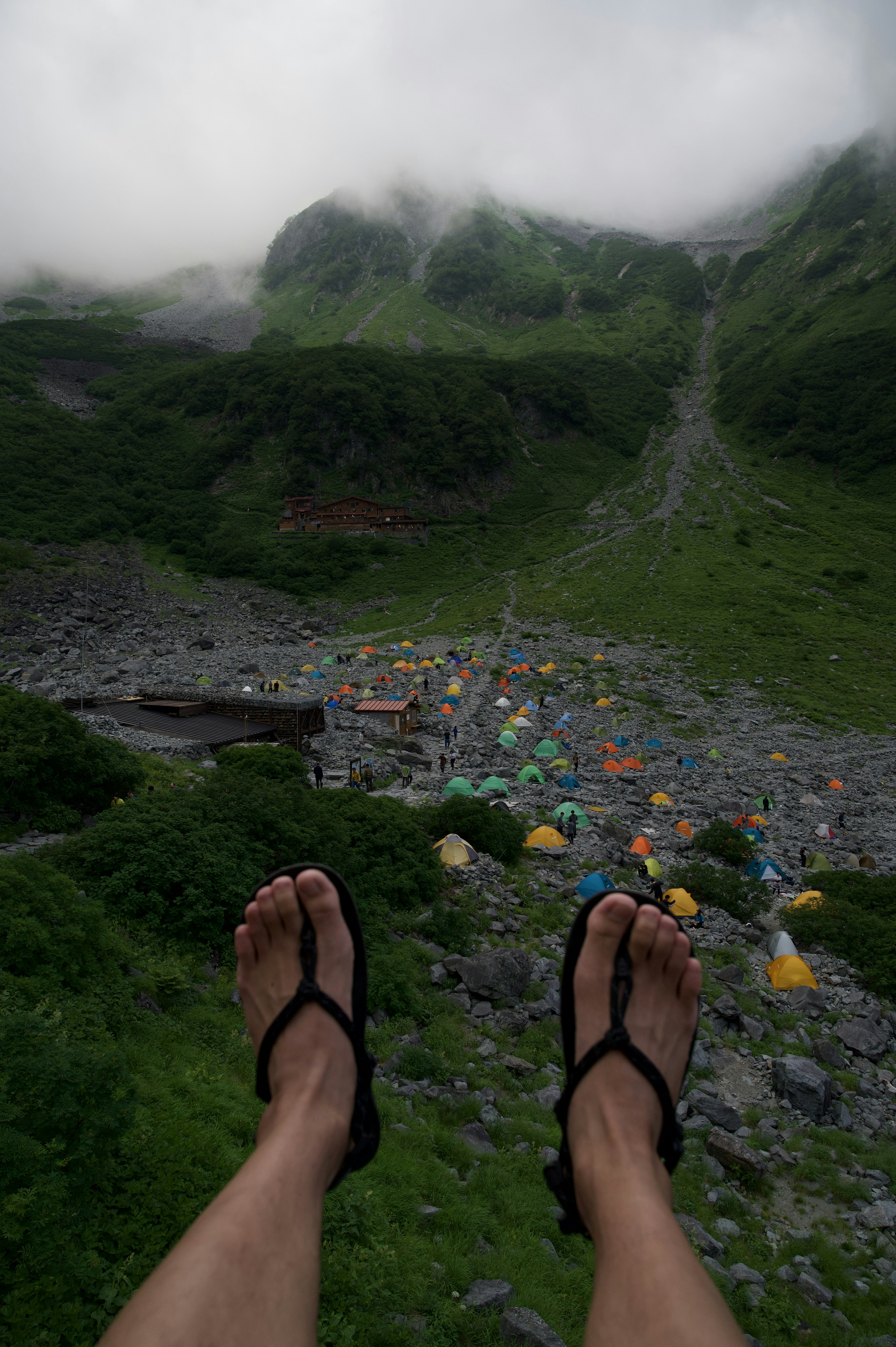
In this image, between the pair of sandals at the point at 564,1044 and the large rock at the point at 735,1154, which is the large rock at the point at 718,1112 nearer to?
the large rock at the point at 735,1154

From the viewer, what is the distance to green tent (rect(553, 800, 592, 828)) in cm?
1409

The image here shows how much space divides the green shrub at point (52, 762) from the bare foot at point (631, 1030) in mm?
7572

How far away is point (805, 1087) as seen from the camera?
255 inches

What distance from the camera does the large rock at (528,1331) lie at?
3.11 meters

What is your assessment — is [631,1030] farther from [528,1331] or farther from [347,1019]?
[528,1331]

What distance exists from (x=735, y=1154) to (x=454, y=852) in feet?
18.6

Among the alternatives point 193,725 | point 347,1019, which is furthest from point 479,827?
point 193,725

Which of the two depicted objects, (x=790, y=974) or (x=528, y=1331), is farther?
(x=790, y=974)

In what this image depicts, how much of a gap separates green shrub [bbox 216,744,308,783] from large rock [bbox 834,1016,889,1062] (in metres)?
9.48

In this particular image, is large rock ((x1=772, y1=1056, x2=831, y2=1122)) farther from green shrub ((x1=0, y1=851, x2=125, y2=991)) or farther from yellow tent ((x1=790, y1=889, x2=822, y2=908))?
green shrub ((x1=0, y1=851, x2=125, y2=991))

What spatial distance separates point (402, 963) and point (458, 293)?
476 feet

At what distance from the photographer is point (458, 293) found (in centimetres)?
12625

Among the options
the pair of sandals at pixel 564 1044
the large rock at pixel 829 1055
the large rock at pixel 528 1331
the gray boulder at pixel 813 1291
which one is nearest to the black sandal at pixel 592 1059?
the pair of sandals at pixel 564 1044

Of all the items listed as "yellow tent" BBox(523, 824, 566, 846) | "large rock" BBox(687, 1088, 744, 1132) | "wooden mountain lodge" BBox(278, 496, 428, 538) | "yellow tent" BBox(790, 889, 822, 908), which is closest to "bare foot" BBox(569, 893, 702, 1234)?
"large rock" BBox(687, 1088, 744, 1132)
